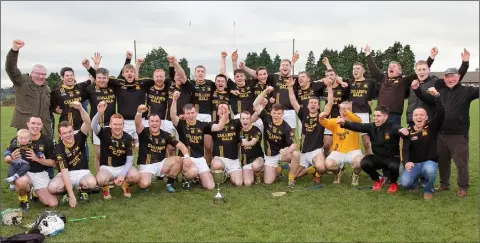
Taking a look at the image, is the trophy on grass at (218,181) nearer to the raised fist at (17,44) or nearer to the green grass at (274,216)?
the green grass at (274,216)

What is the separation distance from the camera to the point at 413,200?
590 centimetres

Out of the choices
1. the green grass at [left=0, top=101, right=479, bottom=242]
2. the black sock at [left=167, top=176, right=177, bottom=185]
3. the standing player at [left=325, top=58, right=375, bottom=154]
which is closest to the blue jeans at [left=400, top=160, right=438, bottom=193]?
the green grass at [left=0, top=101, right=479, bottom=242]

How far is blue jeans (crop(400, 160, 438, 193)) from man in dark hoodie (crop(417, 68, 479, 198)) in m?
0.41

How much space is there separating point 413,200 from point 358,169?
1.06 meters

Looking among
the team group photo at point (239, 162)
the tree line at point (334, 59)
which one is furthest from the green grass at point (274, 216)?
the tree line at point (334, 59)

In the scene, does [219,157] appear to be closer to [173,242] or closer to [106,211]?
[106,211]

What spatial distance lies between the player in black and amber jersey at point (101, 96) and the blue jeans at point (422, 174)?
494 cm

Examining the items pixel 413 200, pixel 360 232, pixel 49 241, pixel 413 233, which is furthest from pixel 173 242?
pixel 413 200

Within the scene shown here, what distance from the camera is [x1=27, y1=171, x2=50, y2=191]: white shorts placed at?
5.98m

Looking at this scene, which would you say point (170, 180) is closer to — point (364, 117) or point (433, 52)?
point (364, 117)

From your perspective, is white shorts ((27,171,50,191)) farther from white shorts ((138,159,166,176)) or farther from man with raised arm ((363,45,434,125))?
man with raised arm ((363,45,434,125))

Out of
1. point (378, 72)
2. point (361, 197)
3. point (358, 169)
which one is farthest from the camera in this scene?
point (378, 72)

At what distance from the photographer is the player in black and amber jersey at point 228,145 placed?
703 cm

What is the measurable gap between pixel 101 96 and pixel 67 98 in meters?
0.58
